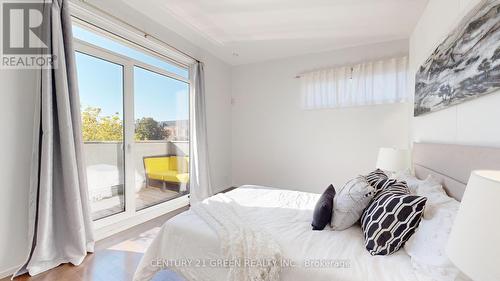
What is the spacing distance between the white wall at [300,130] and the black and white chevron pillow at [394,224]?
248 cm

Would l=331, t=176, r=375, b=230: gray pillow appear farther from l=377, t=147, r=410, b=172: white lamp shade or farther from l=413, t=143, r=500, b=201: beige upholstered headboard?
l=377, t=147, r=410, b=172: white lamp shade

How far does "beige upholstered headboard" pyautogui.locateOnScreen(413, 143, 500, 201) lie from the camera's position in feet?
3.71

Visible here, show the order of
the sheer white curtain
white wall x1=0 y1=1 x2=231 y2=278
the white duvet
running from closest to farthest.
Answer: the white duvet
white wall x1=0 y1=1 x2=231 y2=278
the sheer white curtain

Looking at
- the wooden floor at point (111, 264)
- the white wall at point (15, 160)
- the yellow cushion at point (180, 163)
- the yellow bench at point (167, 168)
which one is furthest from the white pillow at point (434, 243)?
the yellow cushion at point (180, 163)

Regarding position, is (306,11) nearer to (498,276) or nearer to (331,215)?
(331,215)

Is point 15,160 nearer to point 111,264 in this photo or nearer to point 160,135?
point 111,264

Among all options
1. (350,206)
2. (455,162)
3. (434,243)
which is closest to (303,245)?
(350,206)

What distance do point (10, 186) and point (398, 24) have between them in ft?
14.6

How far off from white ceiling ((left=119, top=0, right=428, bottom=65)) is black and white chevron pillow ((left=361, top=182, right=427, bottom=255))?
221cm

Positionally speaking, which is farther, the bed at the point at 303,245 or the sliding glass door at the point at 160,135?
the sliding glass door at the point at 160,135

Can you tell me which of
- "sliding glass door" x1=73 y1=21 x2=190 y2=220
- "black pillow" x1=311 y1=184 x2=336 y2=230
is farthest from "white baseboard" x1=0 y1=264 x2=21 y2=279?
"black pillow" x1=311 y1=184 x2=336 y2=230

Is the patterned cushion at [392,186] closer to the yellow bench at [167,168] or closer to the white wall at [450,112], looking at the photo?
the white wall at [450,112]

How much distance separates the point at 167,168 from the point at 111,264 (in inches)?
63.7

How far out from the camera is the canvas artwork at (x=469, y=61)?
1146mm
